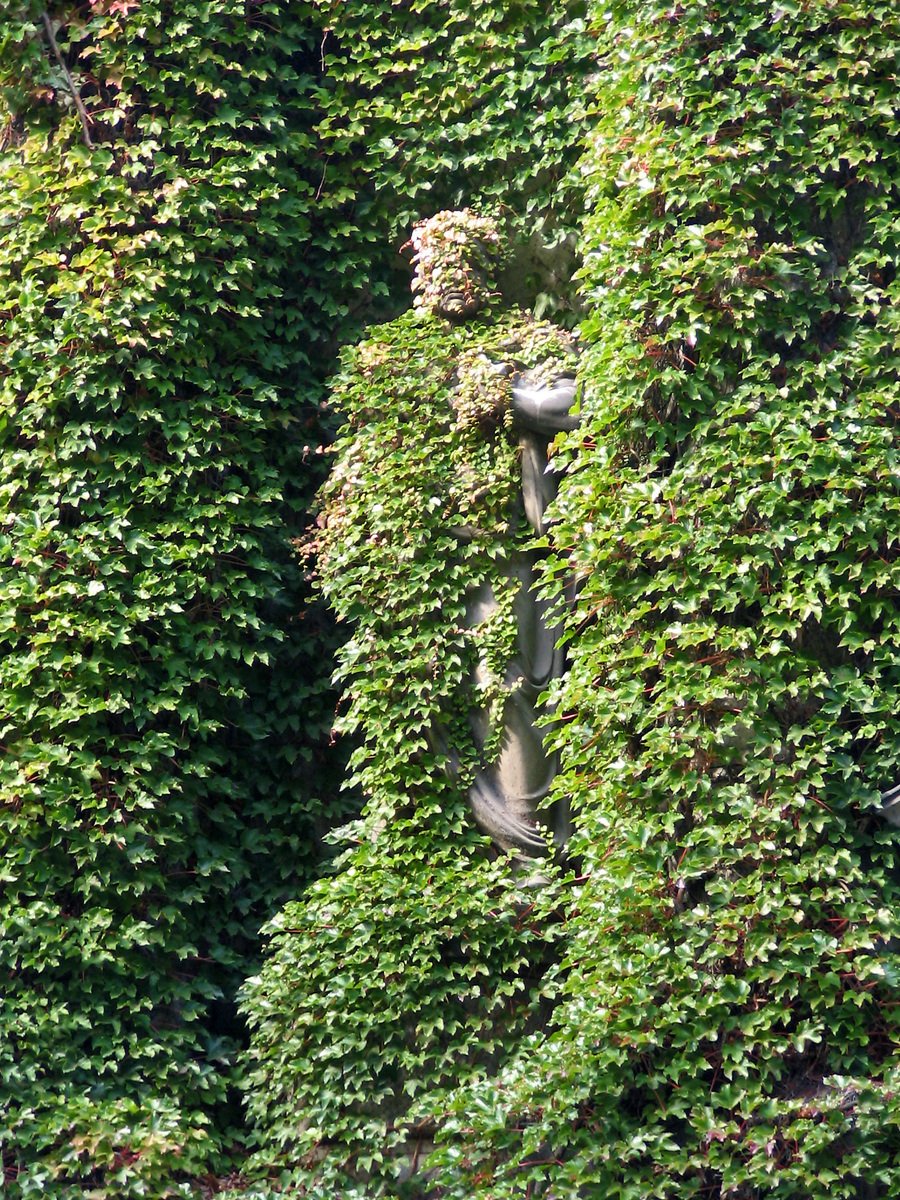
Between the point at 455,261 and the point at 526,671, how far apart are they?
176 cm

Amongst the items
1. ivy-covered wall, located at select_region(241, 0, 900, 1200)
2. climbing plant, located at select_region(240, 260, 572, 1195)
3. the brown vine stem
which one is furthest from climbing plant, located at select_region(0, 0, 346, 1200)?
ivy-covered wall, located at select_region(241, 0, 900, 1200)

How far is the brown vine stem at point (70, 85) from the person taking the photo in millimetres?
8266

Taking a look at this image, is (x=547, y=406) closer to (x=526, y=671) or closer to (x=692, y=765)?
(x=526, y=671)

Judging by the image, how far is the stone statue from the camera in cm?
743

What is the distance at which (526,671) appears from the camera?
747 centimetres

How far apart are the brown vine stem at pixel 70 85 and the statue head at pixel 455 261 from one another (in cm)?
155

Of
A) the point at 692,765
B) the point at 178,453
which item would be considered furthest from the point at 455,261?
the point at 692,765

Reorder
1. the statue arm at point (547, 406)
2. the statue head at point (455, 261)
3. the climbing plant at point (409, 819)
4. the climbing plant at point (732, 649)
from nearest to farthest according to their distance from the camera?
the climbing plant at point (732, 649), the climbing plant at point (409, 819), the statue arm at point (547, 406), the statue head at point (455, 261)

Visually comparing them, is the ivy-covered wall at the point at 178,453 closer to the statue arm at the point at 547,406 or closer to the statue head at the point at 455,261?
the statue head at the point at 455,261

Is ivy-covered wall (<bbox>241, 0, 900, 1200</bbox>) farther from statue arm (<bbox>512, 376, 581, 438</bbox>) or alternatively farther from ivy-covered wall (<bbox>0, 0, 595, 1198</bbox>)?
ivy-covered wall (<bbox>0, 0, 595, 1198</bbox>)

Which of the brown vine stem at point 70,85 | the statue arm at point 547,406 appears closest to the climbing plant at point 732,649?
the statue arm at point 547,406

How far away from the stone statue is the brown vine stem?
2.20 meters

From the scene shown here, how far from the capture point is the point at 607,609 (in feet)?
22.5

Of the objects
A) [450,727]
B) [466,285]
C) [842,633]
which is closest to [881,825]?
[842,633]
